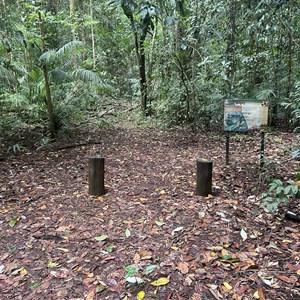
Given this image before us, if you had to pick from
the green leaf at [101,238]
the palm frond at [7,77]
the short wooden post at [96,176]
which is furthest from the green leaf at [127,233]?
the palm frond at [7,77]

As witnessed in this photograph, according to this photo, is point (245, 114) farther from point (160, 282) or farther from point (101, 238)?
point (160, 282)

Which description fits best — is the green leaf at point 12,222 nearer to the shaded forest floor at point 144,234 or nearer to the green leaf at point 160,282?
the shaded forest floor at point 144,234

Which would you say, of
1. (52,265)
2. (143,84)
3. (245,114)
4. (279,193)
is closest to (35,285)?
(52,265)

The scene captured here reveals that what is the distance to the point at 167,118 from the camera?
8.62 metres

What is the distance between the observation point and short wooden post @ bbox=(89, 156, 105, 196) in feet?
13.0

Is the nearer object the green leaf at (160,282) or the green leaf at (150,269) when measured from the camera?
the green leaf at (160,282)

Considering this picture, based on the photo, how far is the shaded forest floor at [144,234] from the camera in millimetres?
2197

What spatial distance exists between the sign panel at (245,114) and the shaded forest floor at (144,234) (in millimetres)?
725

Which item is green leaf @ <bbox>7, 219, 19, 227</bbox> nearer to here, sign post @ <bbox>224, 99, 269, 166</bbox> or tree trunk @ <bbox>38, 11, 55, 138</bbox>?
sign post @ <bbox>224, 99, 269, 166</bbox>

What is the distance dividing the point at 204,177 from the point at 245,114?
155 cm

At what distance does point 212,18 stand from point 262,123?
338cm

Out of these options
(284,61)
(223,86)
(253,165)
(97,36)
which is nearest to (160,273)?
(253,165)

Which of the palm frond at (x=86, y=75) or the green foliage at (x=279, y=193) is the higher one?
the palm frond at (x=86, y=75)

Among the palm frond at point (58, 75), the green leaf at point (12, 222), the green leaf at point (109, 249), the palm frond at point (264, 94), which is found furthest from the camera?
the palm frond at point (264, 94)
